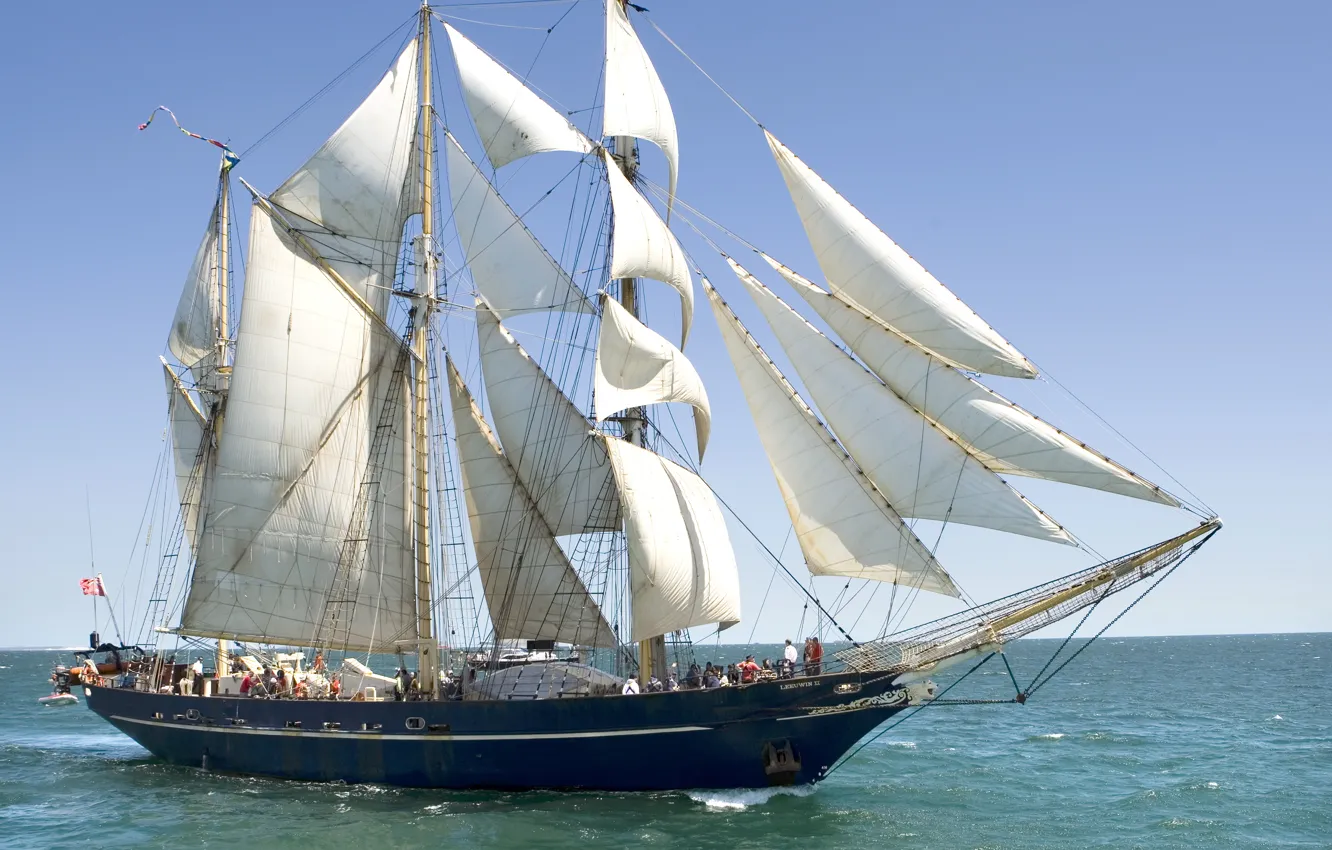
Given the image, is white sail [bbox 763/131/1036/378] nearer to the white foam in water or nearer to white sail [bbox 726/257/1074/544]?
white sail [bbox 726/257/1074/544]

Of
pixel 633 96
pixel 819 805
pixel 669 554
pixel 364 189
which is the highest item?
pixel 633 96

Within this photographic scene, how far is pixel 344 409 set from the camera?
122 ft

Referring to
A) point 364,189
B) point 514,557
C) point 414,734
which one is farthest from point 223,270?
point 414,734

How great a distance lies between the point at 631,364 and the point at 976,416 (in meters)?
9.78

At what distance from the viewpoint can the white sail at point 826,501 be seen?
27.9m

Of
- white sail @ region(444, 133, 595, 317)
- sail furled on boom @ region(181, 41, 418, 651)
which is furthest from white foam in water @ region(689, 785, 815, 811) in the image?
white sail @ region(444, 133, 595, 317)

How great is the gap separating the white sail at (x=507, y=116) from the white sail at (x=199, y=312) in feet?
59.1

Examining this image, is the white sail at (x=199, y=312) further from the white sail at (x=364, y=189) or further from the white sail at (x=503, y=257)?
the white sail at (x=503, y=257)

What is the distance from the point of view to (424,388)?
3753 cm

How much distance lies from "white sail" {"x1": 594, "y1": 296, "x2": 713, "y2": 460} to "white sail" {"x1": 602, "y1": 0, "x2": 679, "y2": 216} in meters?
4.65

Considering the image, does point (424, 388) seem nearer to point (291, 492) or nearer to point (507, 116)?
point (291, 492)

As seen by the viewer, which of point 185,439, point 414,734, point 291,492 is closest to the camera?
point 414,734

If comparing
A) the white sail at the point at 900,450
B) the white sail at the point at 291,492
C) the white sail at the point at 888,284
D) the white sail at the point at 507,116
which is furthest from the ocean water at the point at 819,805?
the white sail at the point at 507,116

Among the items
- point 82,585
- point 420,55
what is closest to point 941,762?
point 420,55
